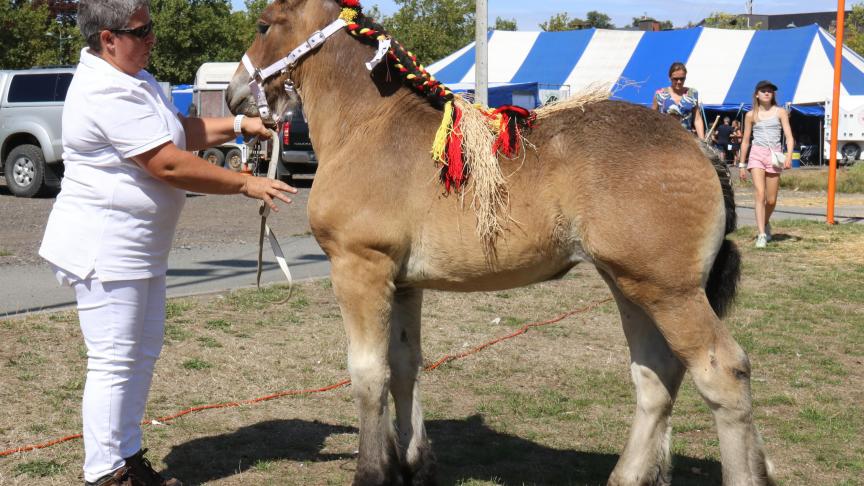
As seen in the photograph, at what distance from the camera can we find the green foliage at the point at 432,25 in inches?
2030

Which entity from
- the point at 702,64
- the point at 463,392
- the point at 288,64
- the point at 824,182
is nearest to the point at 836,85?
the point at 824,182

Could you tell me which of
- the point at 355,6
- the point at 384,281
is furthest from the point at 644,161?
the point at 355,6

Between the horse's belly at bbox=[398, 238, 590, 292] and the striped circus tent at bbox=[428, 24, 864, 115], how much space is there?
26231mm

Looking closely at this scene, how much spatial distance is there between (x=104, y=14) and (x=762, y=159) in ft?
32.8

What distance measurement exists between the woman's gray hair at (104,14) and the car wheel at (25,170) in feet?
47.6

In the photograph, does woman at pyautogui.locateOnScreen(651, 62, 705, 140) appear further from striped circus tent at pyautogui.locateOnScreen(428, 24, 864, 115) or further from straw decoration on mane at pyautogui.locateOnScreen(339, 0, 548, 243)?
striped circus tent at pyautogui.locateOnScreen(428, 24, 864, 115)

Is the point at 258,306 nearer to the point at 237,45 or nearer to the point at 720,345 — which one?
the point at 720,345

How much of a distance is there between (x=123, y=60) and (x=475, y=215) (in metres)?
1.66

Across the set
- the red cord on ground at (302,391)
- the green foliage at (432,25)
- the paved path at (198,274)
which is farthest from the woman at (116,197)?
the green foliage at (432,25)

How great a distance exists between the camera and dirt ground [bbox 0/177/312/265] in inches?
459

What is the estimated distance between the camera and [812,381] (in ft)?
21.0

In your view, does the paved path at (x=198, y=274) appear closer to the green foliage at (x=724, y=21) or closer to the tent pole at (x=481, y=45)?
the tent pole at (x=481, y=45)

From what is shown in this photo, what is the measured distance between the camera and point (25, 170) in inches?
687

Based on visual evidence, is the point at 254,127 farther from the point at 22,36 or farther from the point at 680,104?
the point at 22,36
